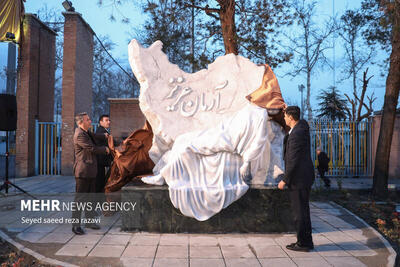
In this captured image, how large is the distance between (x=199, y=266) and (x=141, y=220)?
4.47 feet

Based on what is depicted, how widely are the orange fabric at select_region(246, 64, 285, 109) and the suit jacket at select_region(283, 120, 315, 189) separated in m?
0.88

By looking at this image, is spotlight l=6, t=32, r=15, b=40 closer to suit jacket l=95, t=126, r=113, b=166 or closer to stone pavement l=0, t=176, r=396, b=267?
suit jacket l=95, t=126, r=113, b=166

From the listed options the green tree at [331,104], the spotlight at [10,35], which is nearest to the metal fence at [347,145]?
the green tree at [331,104]

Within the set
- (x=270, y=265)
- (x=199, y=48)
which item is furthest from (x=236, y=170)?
(x=199, y=48)

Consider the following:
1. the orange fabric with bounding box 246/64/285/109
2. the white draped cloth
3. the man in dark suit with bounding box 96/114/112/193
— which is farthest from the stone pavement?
the orange fabric with bounding box 246/64/285/109

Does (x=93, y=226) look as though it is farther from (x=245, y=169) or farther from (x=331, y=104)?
(x=331, y=104)

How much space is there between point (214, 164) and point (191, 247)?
1.20 metres

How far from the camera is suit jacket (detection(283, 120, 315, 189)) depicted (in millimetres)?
3627

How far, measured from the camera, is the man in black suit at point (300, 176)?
3635 millimetres

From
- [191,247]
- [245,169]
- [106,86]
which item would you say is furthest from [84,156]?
[106,86]

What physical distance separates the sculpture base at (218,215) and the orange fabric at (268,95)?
49.4 inches

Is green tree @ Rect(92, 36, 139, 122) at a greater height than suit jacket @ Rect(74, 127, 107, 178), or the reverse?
green tree @ Rect(92, 36, 139, 122)

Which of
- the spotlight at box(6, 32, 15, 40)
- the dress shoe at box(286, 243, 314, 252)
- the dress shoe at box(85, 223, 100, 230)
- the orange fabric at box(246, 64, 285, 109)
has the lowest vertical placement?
the dress shoe at box(286, 243, 314, 252)

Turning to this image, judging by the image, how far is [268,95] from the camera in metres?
4.59
